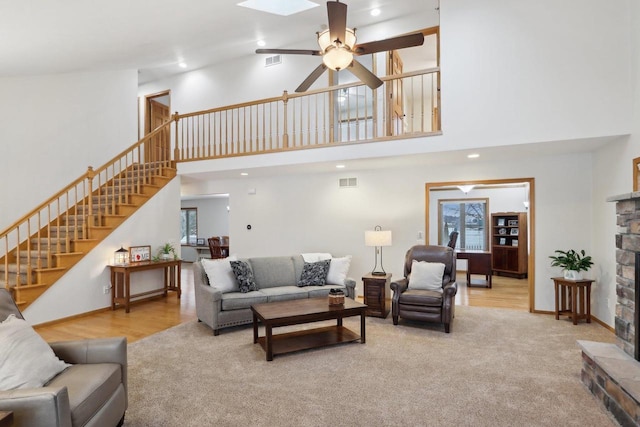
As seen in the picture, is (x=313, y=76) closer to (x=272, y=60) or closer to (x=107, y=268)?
(x=272, y=60)

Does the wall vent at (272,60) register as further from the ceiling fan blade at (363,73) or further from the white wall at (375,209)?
the ceiling fan blade at (363,73)

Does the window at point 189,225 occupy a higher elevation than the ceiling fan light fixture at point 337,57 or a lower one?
lower

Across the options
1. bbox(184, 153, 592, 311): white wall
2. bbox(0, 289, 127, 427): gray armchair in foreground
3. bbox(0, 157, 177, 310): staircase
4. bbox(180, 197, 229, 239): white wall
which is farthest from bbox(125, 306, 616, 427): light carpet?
bbox(180, 197, 229, 239): white wall

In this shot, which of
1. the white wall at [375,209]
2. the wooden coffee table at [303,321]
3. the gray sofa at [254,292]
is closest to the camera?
the wooden coffee table at [303,321]

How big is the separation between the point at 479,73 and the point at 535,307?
3.57 meters

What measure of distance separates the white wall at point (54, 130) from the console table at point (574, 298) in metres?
8.14

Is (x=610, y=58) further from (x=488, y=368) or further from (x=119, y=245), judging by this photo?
(x=119, y=245)

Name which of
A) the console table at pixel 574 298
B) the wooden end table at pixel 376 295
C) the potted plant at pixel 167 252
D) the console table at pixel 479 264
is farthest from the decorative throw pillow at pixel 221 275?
the console table at pixel 479 264

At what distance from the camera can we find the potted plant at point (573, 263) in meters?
4.75

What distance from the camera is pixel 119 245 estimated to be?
5.99 metres

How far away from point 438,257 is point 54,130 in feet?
22.2

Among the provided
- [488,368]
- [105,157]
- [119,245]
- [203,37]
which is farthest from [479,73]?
[105,157]

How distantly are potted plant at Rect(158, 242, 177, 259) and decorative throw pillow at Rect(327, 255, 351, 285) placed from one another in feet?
10.3

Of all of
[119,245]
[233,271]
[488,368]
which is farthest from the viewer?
[119,245]
